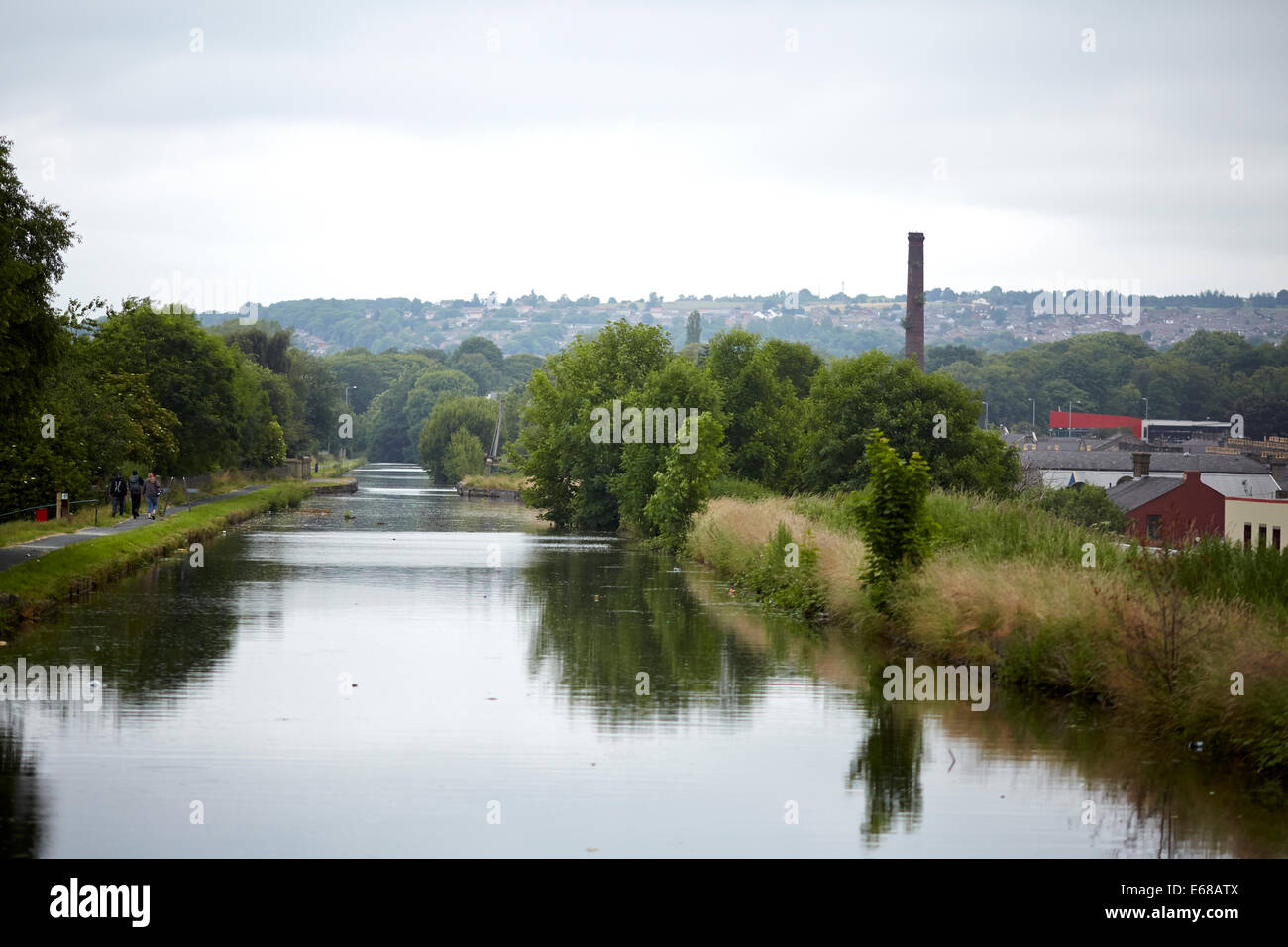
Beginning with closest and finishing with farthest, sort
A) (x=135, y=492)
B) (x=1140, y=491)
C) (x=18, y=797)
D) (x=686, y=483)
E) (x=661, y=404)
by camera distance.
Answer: (x=18, y=797)
(x=135, y=492)
(x=686, y=483)
(x=661, y=404)
(x=1140, y=491)

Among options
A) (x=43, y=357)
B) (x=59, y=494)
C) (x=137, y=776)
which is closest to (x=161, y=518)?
(x=59, y=494)

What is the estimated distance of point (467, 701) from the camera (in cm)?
1769

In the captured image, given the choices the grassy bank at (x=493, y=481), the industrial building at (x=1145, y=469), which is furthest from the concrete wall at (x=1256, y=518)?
the grassy bank at (x=493, y=481)

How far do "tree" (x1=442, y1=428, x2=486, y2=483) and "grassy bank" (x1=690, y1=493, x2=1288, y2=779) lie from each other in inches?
3991

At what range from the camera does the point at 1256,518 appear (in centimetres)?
4847

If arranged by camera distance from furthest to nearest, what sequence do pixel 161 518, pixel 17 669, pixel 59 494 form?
1. pixel 161 518
2. pixel 59 494
3. pixel 17 669

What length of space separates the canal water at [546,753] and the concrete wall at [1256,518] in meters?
24.4

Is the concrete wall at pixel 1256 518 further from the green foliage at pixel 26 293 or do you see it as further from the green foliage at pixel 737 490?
the green foliage at pixel 26 293

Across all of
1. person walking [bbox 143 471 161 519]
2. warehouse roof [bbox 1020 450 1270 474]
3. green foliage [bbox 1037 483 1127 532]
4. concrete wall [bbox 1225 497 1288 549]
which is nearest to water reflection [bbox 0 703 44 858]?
person walking [bbox 143 471 161 519]

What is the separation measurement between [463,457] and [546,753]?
11691cm

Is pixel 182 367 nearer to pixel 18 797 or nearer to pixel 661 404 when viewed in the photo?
pixel 661 404

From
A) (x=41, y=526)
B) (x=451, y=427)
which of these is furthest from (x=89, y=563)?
(x=451, y=427)
